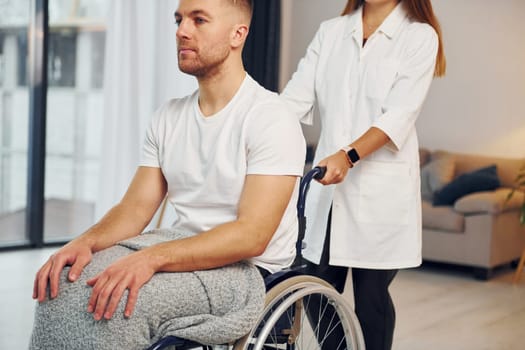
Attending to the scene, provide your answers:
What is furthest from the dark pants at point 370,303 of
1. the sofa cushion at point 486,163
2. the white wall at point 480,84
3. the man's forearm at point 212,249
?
the white wall at point 480,84

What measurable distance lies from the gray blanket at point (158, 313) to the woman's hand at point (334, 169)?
48cm

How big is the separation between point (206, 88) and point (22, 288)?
262cm

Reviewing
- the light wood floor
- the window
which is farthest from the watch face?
the window

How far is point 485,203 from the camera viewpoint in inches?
204

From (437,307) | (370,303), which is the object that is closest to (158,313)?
(370,303)

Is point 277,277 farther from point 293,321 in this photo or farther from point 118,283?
point 118,283

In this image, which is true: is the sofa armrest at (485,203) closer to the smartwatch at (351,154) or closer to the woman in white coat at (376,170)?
the woman in white coat at (376,170)

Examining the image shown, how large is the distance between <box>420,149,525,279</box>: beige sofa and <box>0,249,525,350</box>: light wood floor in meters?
0.11

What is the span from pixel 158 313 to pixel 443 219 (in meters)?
3.92

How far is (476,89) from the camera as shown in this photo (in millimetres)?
6109

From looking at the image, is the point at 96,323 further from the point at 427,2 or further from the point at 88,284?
the point at 427,2

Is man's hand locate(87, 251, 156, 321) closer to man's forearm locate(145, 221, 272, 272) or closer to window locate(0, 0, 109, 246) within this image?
man's forearm locate(145, 221, 272, 272)

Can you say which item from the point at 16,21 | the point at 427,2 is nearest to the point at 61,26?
the point at 16,21

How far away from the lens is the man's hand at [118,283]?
1.55 m
